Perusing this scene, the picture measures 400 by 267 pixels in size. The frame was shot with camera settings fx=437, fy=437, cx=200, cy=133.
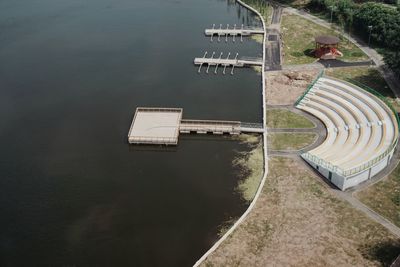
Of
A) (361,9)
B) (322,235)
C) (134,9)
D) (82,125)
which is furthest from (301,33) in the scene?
(322,235)

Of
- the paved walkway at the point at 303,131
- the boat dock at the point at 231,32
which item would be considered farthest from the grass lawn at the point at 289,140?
the boat dock at the point at 231,32

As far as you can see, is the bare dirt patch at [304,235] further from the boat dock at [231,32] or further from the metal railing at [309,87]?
the boat dock at [231,32]

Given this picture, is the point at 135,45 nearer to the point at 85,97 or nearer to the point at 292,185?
the point at 85,97

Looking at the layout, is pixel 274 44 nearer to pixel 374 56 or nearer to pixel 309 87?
pixel 374 56

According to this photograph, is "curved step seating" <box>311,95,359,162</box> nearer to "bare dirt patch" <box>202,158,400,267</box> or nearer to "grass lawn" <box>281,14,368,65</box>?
"bare dirt patch" <box>202,158,400,267</box>

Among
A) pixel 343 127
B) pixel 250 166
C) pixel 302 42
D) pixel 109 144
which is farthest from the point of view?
pixel 302 42

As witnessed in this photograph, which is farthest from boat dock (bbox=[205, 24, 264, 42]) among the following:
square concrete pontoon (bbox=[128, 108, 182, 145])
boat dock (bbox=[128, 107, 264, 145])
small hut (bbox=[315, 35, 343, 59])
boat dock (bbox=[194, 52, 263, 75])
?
boat dock (bbox=[128, 107, 264, 145])

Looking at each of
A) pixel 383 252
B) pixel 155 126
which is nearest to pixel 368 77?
pixel 155 126
